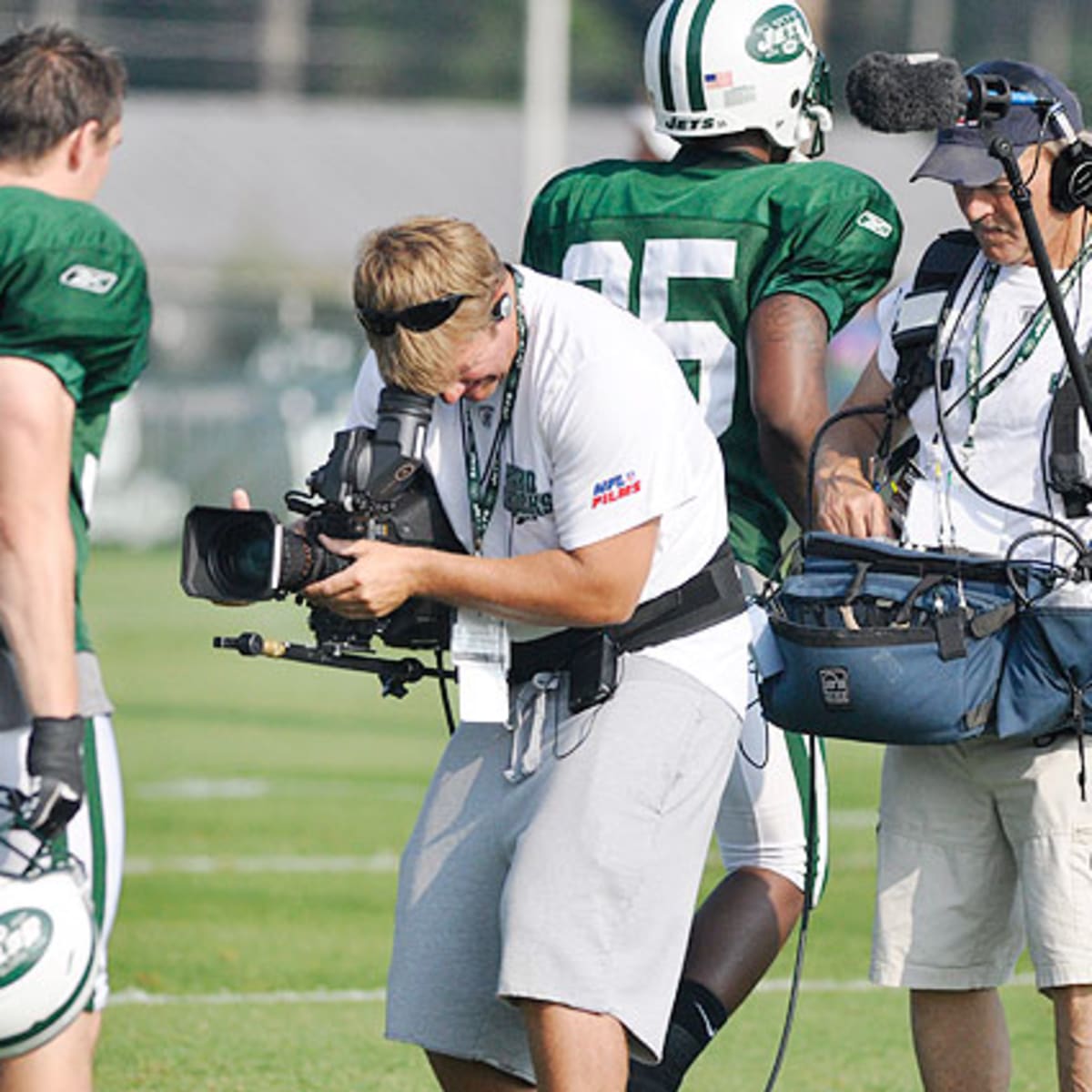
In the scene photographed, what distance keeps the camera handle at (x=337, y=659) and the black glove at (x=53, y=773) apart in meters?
0.38

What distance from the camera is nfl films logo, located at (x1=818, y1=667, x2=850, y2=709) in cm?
451

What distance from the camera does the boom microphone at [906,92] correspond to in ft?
14.3

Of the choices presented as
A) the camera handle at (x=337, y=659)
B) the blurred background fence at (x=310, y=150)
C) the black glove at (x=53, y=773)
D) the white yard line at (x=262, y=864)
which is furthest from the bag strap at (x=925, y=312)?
the blurred background fence at (x=310, y=150)

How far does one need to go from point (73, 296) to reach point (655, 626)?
47.2 inches

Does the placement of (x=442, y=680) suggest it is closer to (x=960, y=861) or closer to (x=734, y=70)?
(x=960, y=861)

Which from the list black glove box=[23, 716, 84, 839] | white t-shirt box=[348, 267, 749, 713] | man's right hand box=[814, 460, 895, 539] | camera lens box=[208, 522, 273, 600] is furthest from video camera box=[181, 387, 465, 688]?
man's right hand box=[814, 460, 895, 539]

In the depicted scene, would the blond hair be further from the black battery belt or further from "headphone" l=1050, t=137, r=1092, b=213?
"headphone" l=1050, t=137, r=1092, b=213

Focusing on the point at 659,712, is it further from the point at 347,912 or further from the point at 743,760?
the point at 347,912

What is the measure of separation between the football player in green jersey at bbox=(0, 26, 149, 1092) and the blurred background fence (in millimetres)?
21601

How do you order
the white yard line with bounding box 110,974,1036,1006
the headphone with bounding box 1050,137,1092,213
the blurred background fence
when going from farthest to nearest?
the blurred background fence
the white yard line with bounding box 110,974,1036,1006
the headphone with bounding box 1050,137,1092,213

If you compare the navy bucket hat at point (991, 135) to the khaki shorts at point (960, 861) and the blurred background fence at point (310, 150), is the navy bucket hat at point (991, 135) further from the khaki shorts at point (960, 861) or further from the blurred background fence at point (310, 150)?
the blurred background fence at point (310, 150)

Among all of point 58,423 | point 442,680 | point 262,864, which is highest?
point 58,423

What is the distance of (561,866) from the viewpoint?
4.28 m

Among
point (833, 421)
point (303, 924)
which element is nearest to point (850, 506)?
point (833, 421)
